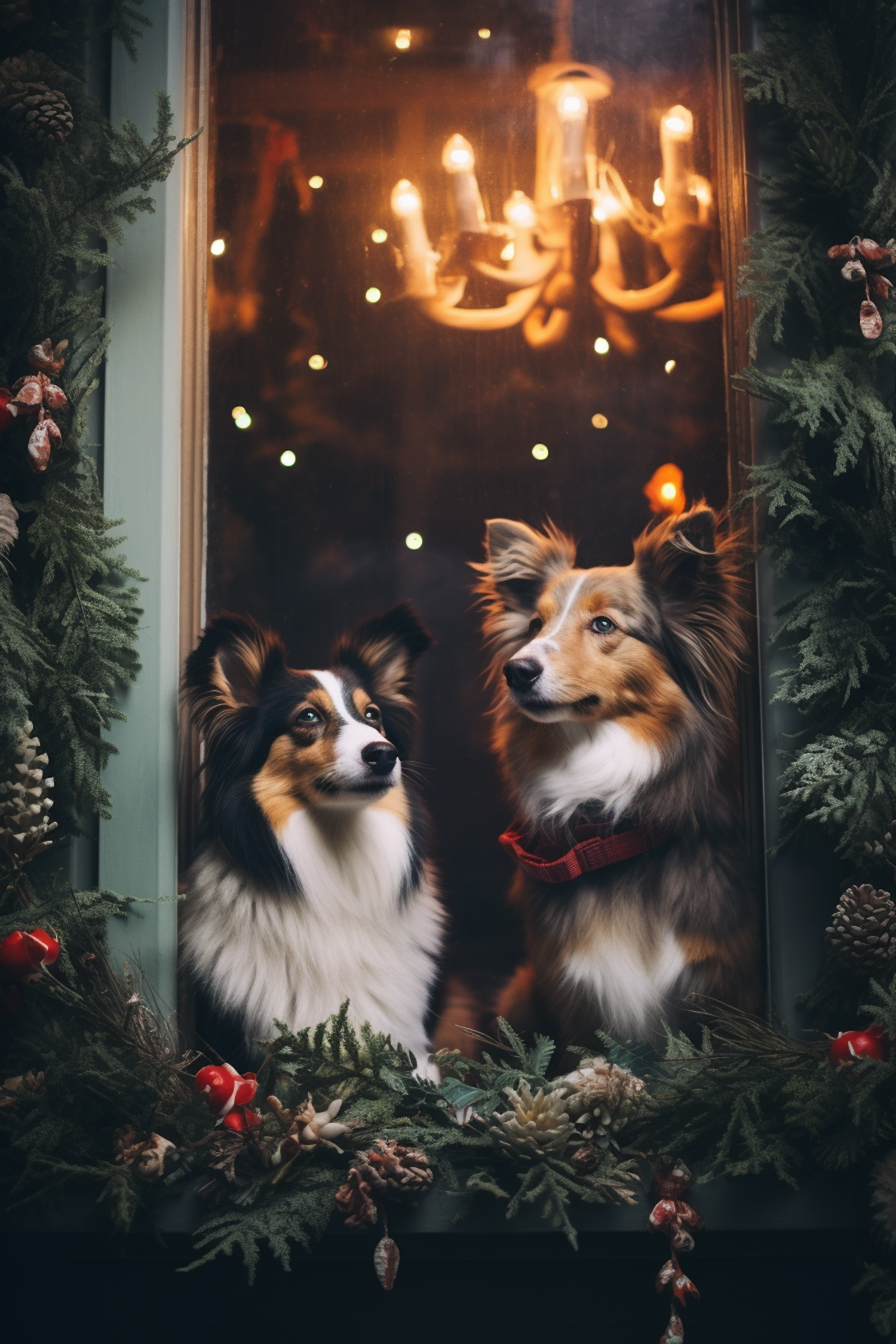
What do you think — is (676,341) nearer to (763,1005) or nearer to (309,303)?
(309,303)

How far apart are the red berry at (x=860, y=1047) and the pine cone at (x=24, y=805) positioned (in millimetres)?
947

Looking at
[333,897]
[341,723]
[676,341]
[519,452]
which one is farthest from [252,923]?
[676,341]

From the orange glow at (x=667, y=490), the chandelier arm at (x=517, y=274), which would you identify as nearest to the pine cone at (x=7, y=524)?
the chandelier arm at (x=517, y=274)

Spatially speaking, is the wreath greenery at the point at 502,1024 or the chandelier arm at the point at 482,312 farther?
the chandelier arm at the point at 482,312

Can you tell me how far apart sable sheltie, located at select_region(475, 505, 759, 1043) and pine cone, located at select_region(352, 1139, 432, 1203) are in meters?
0.26

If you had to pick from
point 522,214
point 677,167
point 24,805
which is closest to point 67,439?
point 24,805

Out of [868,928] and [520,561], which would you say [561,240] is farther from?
[868,928]

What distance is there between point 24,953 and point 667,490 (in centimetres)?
99

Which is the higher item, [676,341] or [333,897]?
[676,341]

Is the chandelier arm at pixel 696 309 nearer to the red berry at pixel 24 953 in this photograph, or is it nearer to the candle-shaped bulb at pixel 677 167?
the candle-shaped bulb at pixel 677 167

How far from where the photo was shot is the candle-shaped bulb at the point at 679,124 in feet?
5.09

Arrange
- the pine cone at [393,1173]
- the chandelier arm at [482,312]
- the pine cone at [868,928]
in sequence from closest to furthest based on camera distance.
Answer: the pine cone at [393,1173], the pine cone at [868,928], the chandelier arm at [482,312]

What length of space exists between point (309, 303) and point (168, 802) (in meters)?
0.70

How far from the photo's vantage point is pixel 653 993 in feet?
4.51
